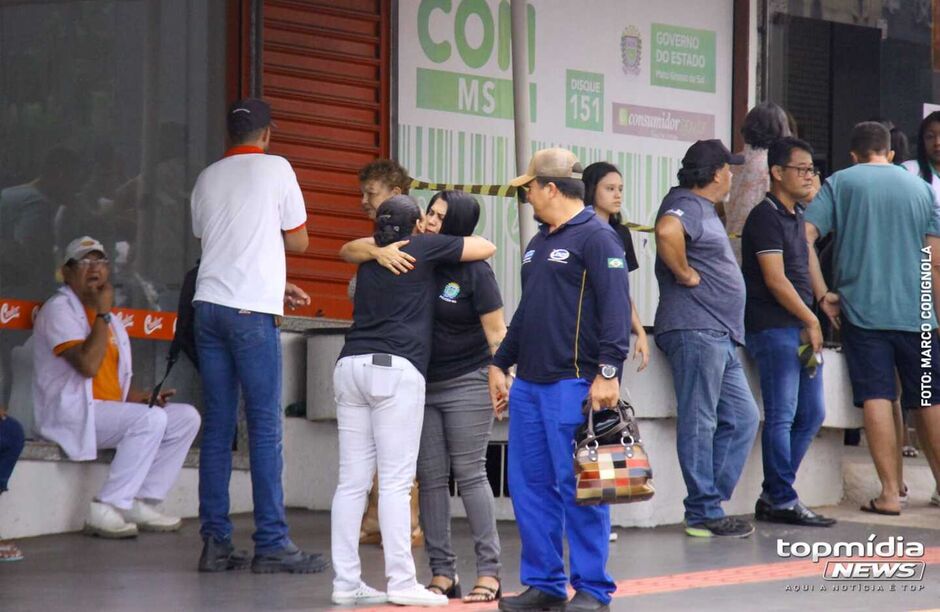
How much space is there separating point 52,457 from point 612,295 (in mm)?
3813

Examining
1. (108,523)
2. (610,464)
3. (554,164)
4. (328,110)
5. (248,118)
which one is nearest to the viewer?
(610,464)

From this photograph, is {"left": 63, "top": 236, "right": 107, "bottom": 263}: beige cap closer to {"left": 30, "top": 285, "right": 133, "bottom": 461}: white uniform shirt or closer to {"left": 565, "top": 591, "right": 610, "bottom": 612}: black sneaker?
{"left": 30, "top": 285, "right": 133, "bottom": 461}: white uniform shirt

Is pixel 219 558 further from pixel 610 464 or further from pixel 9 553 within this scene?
pixel 610 464

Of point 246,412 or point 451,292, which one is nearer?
point 451,292

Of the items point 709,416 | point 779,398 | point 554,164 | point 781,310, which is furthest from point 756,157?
point 554,164

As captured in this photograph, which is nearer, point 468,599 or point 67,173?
point 468,599

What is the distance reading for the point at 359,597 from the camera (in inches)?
279

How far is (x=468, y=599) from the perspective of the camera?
7207 mm

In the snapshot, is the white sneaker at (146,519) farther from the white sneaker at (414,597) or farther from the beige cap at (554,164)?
the beige cap at (554,164)

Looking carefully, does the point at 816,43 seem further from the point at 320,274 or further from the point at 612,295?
the point at 612,295

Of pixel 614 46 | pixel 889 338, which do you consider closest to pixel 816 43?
pixel 614 46

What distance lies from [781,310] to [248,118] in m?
3.43

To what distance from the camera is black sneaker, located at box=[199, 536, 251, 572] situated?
7957 millimetres

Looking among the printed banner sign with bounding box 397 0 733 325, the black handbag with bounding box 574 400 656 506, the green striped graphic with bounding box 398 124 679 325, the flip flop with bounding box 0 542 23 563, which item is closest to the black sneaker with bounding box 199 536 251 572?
the flip flop with bounding box 0 542 23 563
